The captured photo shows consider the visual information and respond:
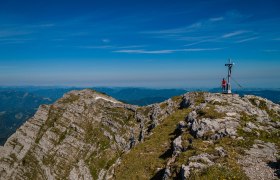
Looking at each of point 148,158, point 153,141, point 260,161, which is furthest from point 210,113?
point 260,161

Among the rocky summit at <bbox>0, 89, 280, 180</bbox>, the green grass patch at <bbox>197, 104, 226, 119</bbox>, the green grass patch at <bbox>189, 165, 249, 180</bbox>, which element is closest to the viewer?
the green grass patch at <bbox>189, 165, 249, 180</bbox>

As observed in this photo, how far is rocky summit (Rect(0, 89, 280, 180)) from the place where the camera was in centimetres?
3322

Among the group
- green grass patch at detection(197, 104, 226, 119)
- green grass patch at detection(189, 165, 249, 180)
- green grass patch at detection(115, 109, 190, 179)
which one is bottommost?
green grass patch at detection(115, 109, 190, 179)

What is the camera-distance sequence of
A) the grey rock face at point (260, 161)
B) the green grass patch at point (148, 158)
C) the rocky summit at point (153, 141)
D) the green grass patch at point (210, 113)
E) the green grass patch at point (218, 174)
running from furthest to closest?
the green grass patch at point (210, 113), the green grass patch at point (148, 158), the rocky summit at point (153, 141), the grey rock face at point (260, 161), the green grass patch at point (218, 174)

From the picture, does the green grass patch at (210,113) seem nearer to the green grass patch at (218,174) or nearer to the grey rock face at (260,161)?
the grey rock face at (260,161)

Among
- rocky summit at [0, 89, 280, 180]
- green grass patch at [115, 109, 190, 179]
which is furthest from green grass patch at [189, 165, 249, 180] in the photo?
green grass patch at [115, 109, 190, 179]

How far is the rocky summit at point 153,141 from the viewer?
3322cm

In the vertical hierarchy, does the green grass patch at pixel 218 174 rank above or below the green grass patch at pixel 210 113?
below

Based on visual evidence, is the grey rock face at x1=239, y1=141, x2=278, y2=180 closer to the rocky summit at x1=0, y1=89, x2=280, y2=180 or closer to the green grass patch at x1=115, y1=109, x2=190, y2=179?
the rocky summit at x1=0, y1=89, x2=280, y2=180

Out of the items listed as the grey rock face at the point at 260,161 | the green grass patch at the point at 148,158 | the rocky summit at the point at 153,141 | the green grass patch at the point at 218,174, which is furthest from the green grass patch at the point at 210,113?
the green grass patch at the point at 218,174

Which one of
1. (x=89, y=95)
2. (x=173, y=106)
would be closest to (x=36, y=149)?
(x=89, y=95)

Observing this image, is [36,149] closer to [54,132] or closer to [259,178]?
[54,132]

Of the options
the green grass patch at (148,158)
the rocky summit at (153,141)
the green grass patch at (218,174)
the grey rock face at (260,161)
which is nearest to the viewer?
the green grass patch at (218,174)

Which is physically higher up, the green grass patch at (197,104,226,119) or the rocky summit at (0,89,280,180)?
the green grass patch at (197,104,226,119)
